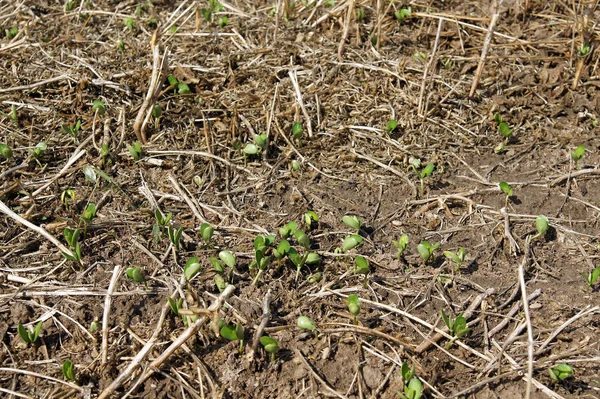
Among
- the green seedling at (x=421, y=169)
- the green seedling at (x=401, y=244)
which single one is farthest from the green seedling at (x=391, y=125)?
the green seedling at (x=401, y=244)

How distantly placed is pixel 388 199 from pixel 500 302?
71 cm

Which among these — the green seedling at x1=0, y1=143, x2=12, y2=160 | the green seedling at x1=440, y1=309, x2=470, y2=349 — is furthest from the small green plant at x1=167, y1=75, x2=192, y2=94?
the green seedling at x1=440, y1=309, x2=470, y2=349

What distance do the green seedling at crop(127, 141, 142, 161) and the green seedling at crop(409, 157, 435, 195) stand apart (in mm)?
1294

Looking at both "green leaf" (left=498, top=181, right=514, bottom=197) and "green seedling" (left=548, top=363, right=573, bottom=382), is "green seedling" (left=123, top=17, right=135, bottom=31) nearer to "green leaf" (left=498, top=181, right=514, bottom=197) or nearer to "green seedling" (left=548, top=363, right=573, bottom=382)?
"green leaf" (left=498, top=181, right=514, bottom=197)

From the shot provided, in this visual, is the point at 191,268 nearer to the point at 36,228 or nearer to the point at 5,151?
the point at 36,228

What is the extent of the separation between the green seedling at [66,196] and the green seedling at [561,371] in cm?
207

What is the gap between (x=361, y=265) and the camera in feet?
8.03

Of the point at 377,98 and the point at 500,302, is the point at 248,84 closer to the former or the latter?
the point at 377,98

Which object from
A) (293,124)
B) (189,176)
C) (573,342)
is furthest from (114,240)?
(573,342)

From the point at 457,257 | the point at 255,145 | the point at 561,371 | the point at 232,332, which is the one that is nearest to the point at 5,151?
the point at 255,145

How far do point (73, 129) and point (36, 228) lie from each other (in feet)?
2.24

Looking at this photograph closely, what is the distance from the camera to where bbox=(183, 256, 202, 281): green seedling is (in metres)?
2.41

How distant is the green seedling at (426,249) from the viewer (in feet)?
8.29

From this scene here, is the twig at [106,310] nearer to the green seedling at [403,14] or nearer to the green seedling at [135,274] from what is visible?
the green seedling at [135,274]
